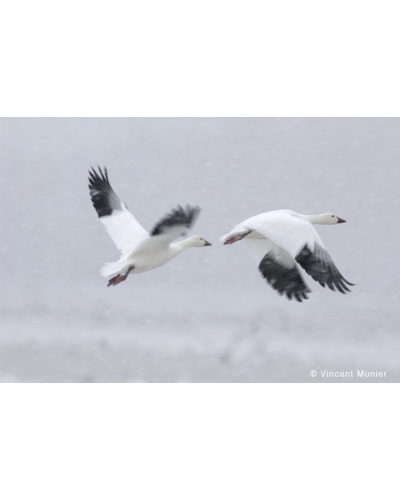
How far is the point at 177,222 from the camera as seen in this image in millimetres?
3826

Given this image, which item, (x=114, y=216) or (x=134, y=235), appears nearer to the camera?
(x=134, y=235)

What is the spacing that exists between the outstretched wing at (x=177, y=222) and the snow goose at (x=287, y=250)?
0.60 meters

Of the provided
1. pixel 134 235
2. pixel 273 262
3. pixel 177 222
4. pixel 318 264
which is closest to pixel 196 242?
pixel 134 235

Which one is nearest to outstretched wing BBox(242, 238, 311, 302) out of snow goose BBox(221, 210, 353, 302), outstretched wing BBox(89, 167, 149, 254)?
snow goose BBox(221, 210, 353, 302)

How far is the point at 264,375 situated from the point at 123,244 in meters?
3.07

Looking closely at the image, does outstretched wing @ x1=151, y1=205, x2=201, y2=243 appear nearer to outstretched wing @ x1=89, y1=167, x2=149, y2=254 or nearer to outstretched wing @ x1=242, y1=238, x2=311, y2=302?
outstretched wing @ x1=89, y1=167, x2=149, y2=254

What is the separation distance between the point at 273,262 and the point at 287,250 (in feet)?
2.19

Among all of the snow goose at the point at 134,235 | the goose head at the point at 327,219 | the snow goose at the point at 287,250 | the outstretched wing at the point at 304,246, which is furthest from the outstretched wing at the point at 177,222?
the goose head at the point at 327,219

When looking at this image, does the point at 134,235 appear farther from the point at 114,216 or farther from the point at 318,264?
the point at 318,264

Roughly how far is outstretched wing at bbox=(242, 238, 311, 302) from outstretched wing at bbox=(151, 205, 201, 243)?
1.02m

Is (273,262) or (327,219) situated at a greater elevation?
(327,219)

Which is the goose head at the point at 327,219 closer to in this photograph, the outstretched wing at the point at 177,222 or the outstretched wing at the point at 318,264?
the outstretched wing at the point at 318,264

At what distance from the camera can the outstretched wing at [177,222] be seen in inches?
147

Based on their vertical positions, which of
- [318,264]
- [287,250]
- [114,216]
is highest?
[114,216]
